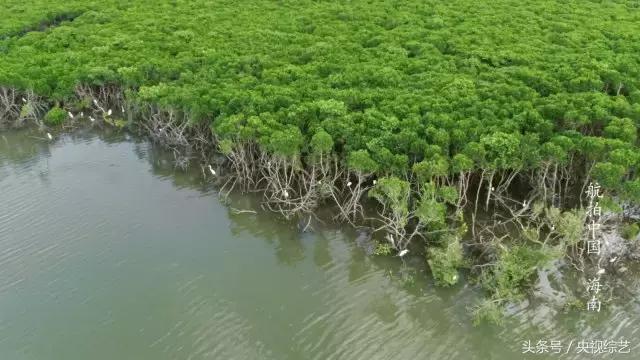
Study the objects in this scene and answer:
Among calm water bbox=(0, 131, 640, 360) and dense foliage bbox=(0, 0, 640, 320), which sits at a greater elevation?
dense foliage bbox=(0, 0, 640, 320)

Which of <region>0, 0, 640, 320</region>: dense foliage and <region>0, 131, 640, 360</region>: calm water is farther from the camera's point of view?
<region>0, 0, 640, 320</region>: dense foliage

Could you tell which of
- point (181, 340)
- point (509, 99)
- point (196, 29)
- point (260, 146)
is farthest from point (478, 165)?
point (196, 29)

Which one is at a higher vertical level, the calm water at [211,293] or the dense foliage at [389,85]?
the dense foliage at [389,85]

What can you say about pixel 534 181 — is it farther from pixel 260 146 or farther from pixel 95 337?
pixel 95 337

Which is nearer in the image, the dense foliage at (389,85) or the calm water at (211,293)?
the calm water at (211,293)

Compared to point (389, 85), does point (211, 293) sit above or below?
below
